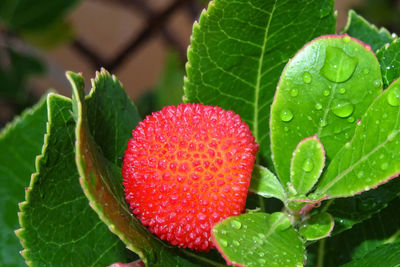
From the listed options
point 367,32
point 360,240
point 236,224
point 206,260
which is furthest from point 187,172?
point 367,32

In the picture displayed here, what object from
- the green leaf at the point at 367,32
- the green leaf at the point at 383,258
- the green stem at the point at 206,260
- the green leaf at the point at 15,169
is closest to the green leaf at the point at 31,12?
the green leaf at the point at 15,169

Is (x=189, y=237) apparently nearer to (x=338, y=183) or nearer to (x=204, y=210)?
(x=204, y=210)

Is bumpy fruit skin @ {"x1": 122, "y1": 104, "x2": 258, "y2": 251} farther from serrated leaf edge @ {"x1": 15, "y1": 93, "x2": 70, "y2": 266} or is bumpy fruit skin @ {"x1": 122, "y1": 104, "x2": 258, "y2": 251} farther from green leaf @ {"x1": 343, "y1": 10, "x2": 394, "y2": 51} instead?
green leaf @ {"x1": 343, "y1": 10, "x2": 394, "y2": 51}

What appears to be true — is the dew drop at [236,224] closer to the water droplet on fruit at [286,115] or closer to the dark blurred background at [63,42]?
the water droplet on fruit at [286,115]

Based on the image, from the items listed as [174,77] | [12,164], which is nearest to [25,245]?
[12,164]

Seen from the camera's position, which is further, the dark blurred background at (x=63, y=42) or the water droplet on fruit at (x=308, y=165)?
the dark blurred background at (x=63, y=42)

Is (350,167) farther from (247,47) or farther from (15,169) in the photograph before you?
(15,169)
